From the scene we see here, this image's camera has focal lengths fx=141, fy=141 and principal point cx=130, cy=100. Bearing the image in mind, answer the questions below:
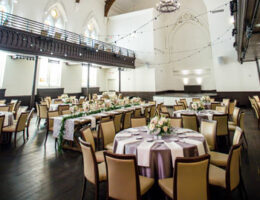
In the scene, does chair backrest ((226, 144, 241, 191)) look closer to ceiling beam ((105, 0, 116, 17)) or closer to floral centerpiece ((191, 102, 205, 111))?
floral centerpiece ((191, 102, 205, 111))

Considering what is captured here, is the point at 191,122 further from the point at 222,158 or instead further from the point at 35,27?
the point at 35,27

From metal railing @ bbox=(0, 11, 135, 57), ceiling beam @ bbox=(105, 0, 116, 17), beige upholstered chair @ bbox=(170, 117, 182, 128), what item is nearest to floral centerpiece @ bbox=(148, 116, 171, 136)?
beige upholstered chair @ bbox=(170, 117, 182, 128)

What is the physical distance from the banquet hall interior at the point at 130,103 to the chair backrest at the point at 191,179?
0.04 ft

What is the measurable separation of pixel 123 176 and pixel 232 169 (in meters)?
1.26

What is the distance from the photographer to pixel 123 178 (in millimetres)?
1510

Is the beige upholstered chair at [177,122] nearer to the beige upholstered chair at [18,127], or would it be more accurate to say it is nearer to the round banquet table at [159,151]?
the round banquet table at [159,151]

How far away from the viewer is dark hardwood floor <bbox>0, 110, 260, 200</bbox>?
6.81ft

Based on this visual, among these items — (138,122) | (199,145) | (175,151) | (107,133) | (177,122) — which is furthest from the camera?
(138,122)

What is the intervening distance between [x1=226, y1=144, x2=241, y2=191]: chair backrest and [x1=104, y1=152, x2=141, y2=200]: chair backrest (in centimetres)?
103

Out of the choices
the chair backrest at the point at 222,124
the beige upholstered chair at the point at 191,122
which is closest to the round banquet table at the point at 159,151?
the beige upholstered chair at the point at 191,122

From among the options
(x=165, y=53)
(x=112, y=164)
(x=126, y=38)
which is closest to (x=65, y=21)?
(x=126, y=38)

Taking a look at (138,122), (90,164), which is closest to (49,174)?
(90,164)

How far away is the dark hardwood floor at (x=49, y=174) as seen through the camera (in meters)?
2.07

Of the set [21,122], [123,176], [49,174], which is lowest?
[49,174]
